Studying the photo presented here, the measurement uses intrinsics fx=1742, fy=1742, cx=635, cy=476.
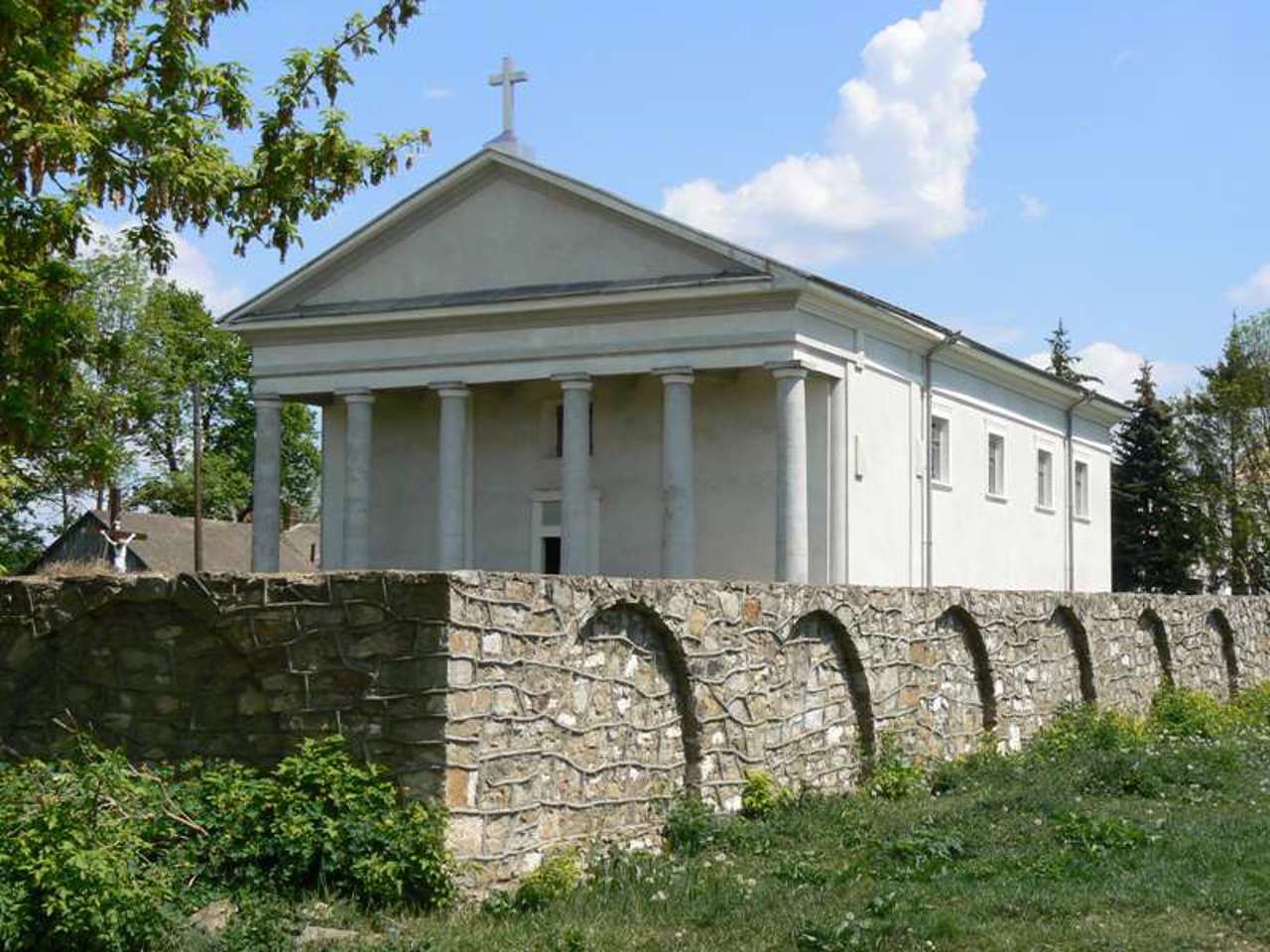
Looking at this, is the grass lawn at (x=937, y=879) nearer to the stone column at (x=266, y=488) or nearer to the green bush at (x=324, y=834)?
the green bush at (x=324, y=834)

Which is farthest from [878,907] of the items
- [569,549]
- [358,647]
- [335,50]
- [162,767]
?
[569,549]

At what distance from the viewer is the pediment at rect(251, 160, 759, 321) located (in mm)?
35188

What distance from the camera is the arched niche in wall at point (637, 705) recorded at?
1095cm

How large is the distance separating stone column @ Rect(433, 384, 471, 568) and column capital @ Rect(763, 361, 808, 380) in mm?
7096

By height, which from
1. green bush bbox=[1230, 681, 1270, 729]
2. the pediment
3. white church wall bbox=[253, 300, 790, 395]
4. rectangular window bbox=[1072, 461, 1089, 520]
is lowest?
green bush bbox=[1230, 681, 1270, 729]

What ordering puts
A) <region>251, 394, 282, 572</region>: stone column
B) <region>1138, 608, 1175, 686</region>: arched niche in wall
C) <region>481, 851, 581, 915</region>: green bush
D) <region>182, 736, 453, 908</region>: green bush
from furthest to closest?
<region>251, 394, 282, 572</region>: stone column < <region>1138, 608, 1175, 686</region>: arched niche in wall < <region>481, 851, 581, 915</region>: green bush < <region>182, 736, 453, 908</region>: green bush

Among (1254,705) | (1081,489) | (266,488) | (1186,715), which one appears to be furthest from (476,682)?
(1081,489)

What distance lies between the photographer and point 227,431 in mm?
68938

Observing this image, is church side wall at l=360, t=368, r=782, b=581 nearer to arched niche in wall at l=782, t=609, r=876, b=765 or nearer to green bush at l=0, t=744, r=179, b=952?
arched niche in wall at l=782, t=609, r=876, b=765

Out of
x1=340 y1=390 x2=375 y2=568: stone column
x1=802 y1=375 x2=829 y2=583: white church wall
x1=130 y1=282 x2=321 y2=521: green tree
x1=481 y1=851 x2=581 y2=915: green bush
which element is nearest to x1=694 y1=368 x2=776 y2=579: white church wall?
x1=802 y1=375 x2=829 y2=583: white church wall

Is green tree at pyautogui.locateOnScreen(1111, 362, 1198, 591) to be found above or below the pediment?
below

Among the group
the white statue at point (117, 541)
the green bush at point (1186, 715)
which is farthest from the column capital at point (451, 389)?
the green bush at point (1186, 715)

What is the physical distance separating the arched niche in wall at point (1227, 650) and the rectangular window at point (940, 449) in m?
13.1

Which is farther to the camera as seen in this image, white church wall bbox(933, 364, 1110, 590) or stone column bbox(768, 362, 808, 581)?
white church wall bbox(933, 364, 1110, 590)
